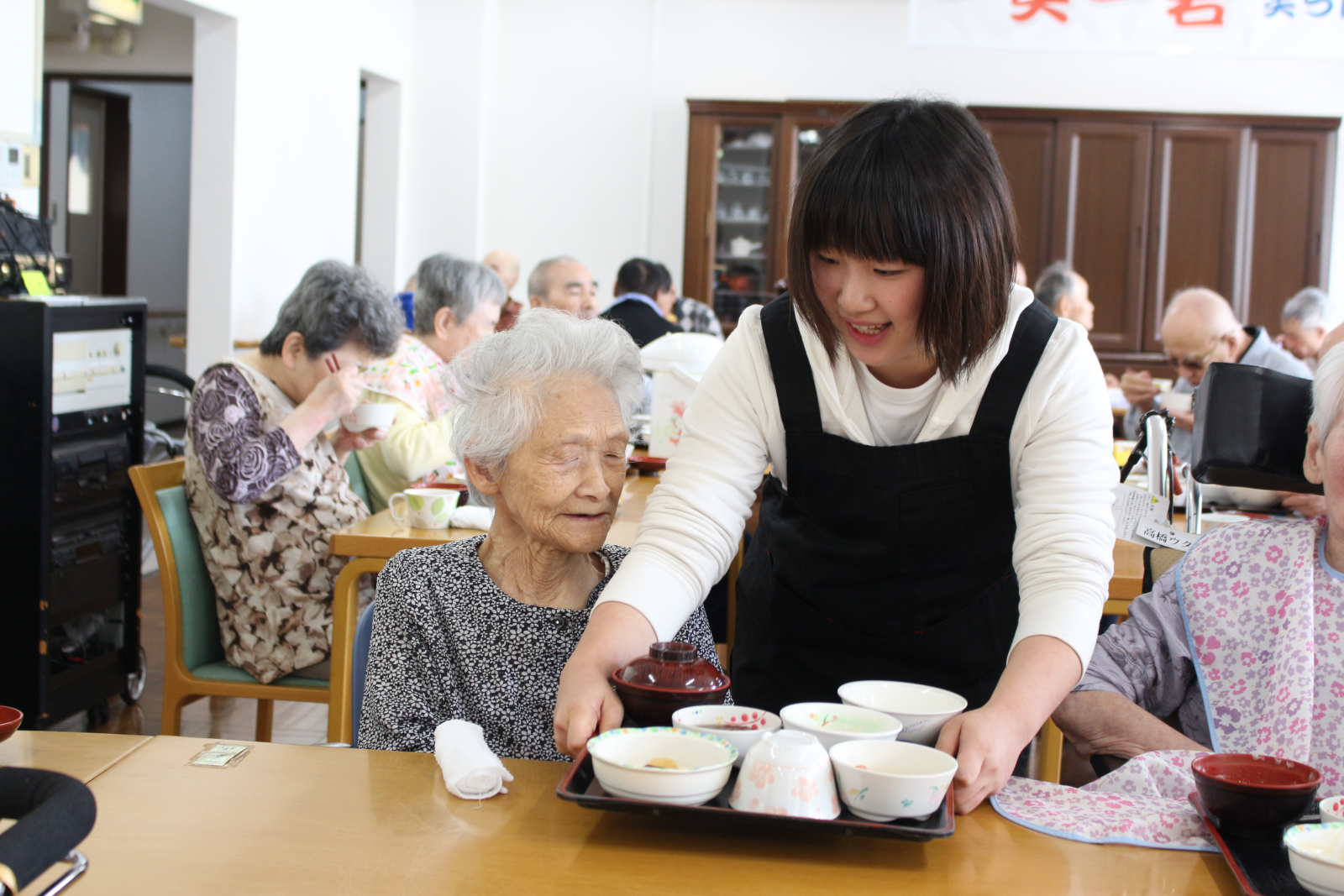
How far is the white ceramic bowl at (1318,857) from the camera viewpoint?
A: 88cm

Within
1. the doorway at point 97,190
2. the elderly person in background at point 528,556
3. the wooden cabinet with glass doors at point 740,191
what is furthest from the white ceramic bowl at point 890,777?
the doorway at point 97,190

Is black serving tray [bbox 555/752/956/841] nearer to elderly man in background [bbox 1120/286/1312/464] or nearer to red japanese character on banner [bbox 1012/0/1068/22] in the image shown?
elderly man in background [bbox 1120/286/1312/464]

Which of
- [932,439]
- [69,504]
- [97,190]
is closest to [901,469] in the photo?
[932,439]

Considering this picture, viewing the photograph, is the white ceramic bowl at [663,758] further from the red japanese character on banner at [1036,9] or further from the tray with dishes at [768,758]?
the red japanese character on banner at [1036,9]

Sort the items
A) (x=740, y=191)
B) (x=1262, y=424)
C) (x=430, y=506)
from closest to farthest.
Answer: (x=1262, y=424), (x=430, y=506), (x=740, y=191)

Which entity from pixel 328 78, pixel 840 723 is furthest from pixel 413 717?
pixel 328 78

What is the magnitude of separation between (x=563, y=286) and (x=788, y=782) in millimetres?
4511

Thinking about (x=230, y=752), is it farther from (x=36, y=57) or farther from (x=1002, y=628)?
(x=36, y=57)

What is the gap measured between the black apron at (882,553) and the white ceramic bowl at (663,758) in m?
0.48

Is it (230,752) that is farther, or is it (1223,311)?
→ (1223,311)

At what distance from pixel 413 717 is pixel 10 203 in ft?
8.41

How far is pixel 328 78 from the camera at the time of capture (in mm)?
5996

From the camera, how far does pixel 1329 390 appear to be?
59.4 inches

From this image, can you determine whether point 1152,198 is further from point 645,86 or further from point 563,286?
point 563,286
